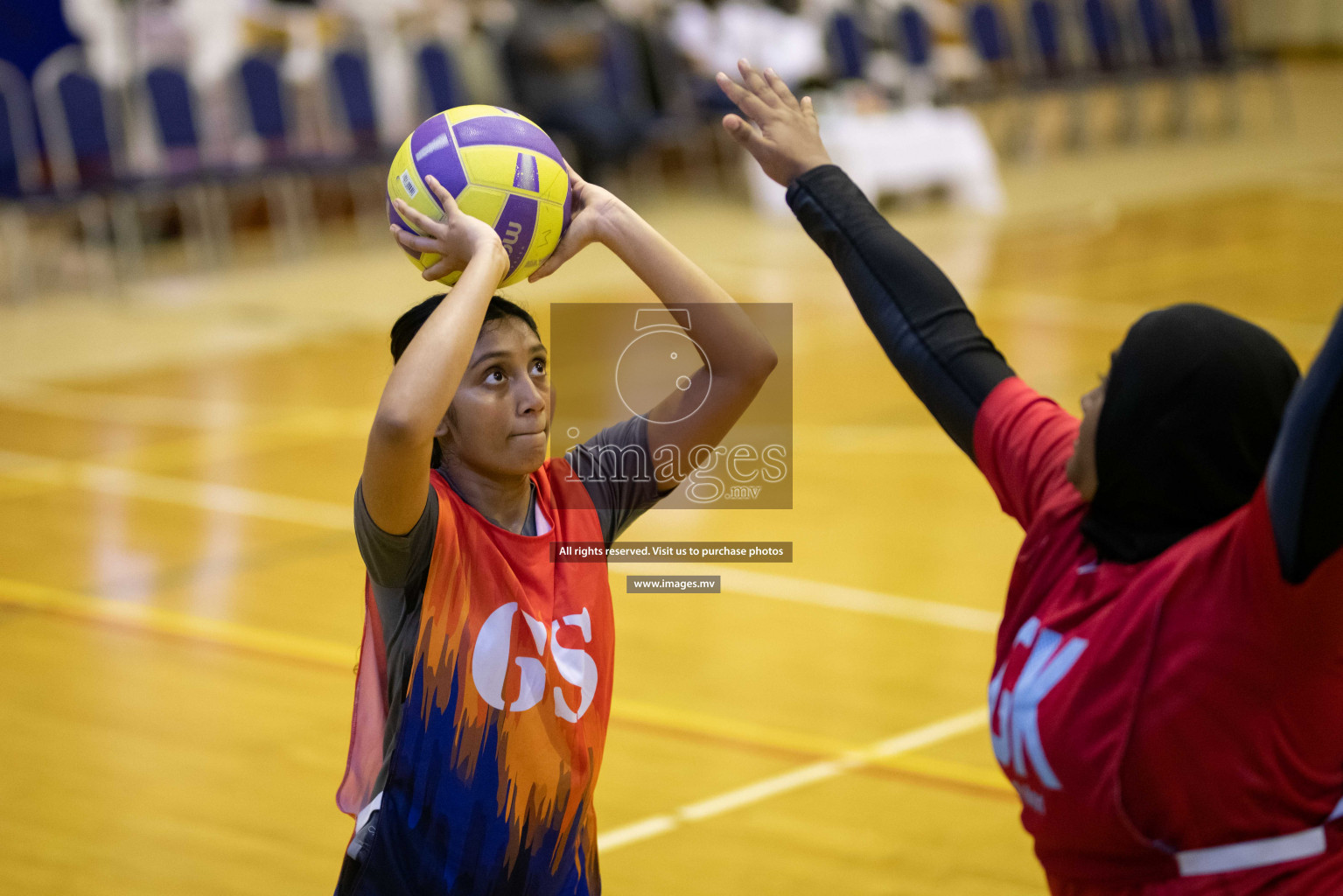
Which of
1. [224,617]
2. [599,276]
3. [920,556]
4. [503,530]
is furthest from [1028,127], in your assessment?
[503,530]

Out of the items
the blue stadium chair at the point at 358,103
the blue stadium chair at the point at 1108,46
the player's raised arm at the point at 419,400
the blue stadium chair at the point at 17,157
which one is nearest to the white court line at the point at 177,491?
the blue stadium chair at the point at 17,157

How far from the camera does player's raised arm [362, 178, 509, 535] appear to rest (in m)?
1.63

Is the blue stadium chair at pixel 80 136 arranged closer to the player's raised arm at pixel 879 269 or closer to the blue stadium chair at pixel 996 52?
the player's raised arm at pixel 879 269

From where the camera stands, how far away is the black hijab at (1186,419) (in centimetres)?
140

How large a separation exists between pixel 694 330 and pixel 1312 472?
94 centimetres

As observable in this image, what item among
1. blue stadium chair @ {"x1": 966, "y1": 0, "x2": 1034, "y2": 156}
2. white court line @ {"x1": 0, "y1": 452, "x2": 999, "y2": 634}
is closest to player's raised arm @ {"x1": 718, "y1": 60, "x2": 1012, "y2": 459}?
white court line @ {"x1": 0, "y1": 452, "x2": 999, "y2": 634}

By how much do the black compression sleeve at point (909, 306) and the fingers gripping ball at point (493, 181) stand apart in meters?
0.34

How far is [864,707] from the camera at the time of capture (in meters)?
4.00

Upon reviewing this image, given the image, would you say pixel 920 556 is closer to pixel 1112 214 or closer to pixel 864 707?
pixel 864 707

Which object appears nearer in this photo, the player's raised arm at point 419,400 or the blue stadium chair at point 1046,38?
the player's raised arm at point 419,400

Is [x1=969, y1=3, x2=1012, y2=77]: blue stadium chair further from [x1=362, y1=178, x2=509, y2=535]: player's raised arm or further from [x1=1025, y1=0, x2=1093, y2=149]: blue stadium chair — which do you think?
[x1=362, y1=178, x2=509, y2=535]: player's raised arm

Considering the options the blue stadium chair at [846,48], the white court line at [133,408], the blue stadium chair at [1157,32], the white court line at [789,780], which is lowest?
the white court line at [789,780]

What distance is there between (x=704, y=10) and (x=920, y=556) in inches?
372

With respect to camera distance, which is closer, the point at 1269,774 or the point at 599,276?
the point at 1269,774
